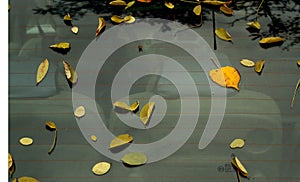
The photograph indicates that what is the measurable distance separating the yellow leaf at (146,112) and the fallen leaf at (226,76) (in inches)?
12.6

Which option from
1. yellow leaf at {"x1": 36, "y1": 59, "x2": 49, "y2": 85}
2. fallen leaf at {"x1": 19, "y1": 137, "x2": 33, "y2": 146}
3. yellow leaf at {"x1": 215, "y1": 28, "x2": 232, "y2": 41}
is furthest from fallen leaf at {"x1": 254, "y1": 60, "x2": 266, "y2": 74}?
fallen leaf at {"x1": 19, "y1": 137, "x2": 33, "y2": 146}

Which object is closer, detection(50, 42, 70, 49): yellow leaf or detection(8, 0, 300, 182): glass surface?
detection(8, 0, 300, 182): glass surface

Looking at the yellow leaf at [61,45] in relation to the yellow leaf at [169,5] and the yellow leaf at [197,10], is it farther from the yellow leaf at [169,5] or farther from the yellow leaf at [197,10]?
the yellow leaf at [197,10]

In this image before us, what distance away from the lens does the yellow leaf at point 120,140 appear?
224cm

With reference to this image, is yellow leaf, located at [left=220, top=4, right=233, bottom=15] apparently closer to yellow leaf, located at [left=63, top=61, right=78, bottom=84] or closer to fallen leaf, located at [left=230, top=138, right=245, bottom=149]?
fallen leaf, located at [left=230, top=138, right=245, bottom=149]

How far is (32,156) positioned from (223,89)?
0.94 metres

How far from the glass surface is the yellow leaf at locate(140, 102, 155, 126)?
21 millimetres

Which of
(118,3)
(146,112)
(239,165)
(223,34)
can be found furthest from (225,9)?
(239,165)

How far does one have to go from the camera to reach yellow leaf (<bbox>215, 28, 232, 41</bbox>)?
238 centimetres

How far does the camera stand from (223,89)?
7.56 feet

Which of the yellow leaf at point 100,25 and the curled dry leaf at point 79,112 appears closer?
the curled dry leaf at point 79,112

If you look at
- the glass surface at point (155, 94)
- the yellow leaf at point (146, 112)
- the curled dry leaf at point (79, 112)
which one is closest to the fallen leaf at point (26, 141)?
the glass surface at point (155, 94)

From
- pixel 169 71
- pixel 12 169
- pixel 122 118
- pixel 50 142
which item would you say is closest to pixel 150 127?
pixel 122 118

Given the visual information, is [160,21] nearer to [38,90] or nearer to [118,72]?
[118,72]
